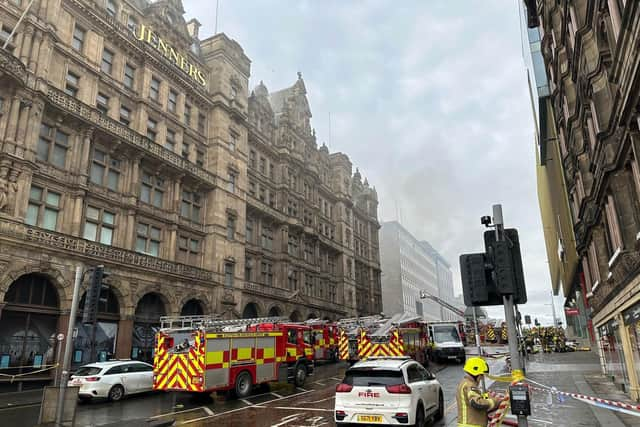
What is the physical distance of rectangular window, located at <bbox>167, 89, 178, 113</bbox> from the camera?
34.8 meters

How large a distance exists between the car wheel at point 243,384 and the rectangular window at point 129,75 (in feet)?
74.3

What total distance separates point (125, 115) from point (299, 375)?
822 inches

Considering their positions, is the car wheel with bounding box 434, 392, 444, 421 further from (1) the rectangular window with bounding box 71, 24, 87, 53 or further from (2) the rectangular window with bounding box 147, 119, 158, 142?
(1) the rectangular window with bounding box 71, 24, 87, 53

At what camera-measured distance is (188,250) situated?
110 feet

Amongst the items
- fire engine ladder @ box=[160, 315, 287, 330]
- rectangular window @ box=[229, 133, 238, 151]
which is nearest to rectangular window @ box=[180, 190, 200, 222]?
rectangular window @ box=[229, 133, 238, 151]

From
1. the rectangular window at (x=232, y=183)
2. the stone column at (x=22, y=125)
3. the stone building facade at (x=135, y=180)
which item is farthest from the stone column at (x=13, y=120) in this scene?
the rectangular window at (x=232, y=183)

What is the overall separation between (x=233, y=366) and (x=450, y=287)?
6408 inches

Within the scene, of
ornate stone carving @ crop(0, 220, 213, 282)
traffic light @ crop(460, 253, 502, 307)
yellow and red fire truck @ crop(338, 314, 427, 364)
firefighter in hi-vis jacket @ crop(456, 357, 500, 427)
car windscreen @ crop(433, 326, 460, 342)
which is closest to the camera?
firefighter in hi-vis jacket @ crop(456, 357, 500, 427)

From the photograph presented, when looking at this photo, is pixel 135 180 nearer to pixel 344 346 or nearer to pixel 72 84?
pixel 72 84

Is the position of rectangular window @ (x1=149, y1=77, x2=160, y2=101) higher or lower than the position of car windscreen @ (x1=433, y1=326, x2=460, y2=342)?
higher

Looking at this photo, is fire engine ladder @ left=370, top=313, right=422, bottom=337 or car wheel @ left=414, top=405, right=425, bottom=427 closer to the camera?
car wheel @ left=414, top=405, right=425, bottom=427

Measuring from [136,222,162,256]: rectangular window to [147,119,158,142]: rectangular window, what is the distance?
656 centimetres

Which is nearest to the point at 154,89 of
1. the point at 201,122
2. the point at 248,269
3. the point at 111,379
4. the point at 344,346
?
the point at 201,122

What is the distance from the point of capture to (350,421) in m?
10.2
